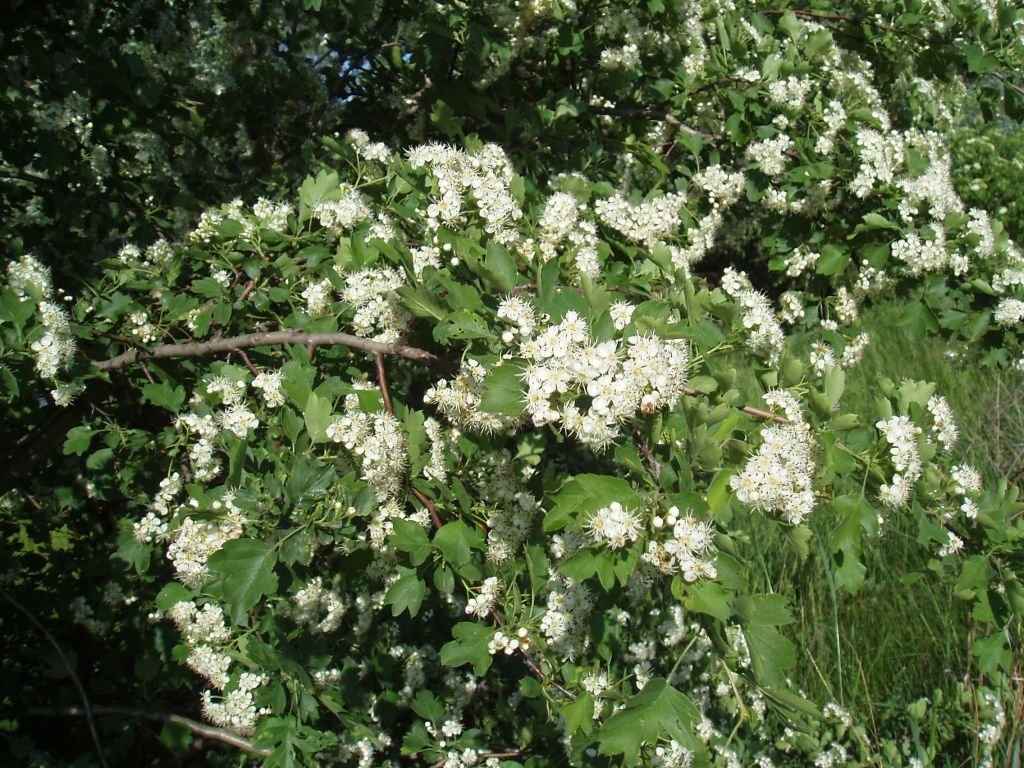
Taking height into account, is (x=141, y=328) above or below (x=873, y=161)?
below

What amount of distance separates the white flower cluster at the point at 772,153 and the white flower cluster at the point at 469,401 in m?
1.65

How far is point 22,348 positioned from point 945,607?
3.79 metres

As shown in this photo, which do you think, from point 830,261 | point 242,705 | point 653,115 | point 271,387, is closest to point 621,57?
point 653,115

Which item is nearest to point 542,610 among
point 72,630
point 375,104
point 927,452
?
point 927,452

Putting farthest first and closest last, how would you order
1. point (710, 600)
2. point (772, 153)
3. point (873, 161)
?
point (772, 153) < point (873, 161) < point (710, 600)

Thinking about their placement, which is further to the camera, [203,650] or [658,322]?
[203,650]

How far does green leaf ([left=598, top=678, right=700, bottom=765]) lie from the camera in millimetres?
1289

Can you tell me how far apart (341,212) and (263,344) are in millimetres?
401

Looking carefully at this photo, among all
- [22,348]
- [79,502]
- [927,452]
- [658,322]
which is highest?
[658,322]

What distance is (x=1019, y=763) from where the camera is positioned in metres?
2.93

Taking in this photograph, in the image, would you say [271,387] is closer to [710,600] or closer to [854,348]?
[710,600]

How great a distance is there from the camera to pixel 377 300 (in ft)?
5.92

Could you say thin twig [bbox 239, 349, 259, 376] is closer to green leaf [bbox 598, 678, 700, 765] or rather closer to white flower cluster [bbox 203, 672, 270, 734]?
white flower cluster [bbox 203, 672, 270, 734]

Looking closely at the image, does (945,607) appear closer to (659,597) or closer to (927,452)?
(659,597)
